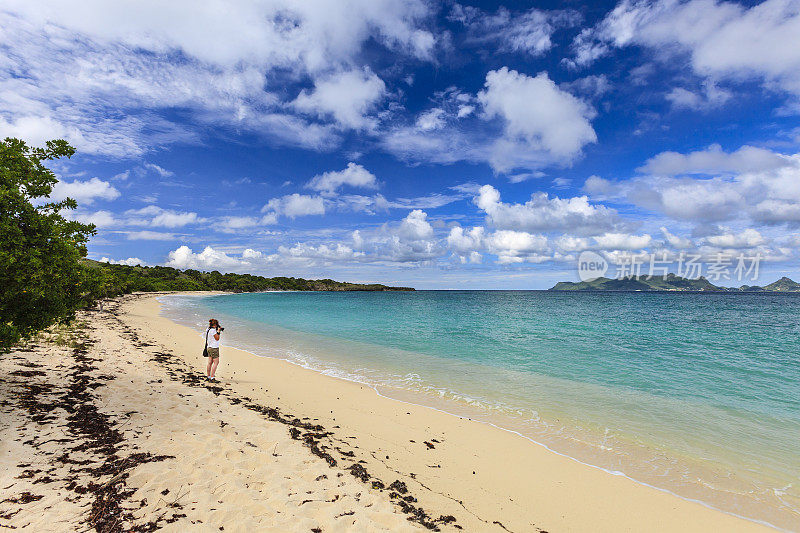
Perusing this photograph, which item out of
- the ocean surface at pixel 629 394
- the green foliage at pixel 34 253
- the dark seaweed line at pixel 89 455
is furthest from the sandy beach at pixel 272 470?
the green foliage at pixel 34 253

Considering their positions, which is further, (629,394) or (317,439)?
(629,394)

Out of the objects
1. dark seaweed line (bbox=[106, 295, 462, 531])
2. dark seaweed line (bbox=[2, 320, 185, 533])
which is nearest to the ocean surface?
dark seaweed line (bbox=[106, 295, 462, 531])

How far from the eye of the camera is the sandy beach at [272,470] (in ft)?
17.4

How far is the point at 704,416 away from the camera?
12.5 metres

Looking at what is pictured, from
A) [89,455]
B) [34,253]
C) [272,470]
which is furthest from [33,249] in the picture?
[272,470]

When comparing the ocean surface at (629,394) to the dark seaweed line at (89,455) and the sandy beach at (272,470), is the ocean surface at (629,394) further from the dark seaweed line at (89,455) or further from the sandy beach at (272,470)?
the dark seaweed line at (89,455)

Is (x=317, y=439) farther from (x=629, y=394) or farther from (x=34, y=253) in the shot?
(x=629, y=394)

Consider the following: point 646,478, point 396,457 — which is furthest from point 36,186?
point 646,478

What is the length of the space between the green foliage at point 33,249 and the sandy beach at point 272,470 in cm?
245

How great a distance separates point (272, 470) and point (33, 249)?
676 centimetres

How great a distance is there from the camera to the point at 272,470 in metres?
6.76

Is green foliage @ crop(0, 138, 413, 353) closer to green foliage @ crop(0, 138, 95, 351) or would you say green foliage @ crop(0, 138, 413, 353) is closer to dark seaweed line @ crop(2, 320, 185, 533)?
green foliage @ crop(0, 138, 95, 351)

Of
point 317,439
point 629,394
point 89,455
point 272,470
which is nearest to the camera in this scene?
point 89,455

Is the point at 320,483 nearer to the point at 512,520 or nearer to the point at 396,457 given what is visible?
the point at 396,457
